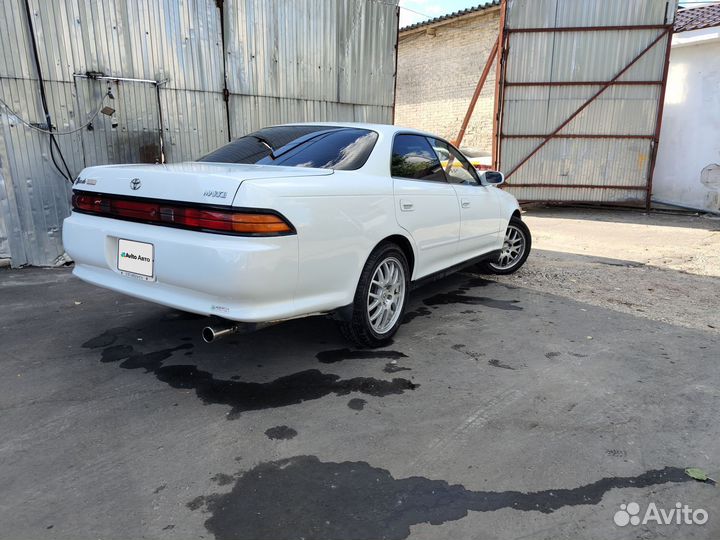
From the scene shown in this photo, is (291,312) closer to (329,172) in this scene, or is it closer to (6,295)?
(329,172)

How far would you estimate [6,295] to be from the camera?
482cm

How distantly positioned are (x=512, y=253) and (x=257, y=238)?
13.0 ft

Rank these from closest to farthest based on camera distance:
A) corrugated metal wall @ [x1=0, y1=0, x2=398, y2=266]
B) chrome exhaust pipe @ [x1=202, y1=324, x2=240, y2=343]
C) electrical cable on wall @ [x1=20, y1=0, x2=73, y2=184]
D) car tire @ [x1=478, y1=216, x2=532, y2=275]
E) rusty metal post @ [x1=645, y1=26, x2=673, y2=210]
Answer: chrome exhaust pipe @ [x1=202, y1=324, x2=240, y2=343], electrical cable on wall @ [x1=20, y1=0, x2=73, y2=184], corrugated metal wall @ [x1=0, y1=0, x2=398, y2=266], car tire @ [x1=478, y1=216, x2=532, y2=275], rusty metal post @ [x1=645, y1=26, x2=673, y2=210]

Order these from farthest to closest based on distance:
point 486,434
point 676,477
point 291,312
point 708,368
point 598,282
→ point 598,282 → point 708,368 → point 291,312 → point 486,434 → point 676,477

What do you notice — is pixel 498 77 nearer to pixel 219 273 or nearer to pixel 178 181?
pixel 178 181

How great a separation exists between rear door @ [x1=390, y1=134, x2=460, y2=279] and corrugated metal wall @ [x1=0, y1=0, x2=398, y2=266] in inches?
148

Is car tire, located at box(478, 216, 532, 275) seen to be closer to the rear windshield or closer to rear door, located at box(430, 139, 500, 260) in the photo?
rear door, located at box(430, 139, 500, 260)

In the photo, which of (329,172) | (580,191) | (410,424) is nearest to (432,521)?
(410,424)

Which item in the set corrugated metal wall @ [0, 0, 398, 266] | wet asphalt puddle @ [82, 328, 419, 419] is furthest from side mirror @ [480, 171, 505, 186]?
corrugated metal wall @ [0, 0, 398, 266]

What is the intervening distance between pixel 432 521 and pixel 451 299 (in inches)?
120

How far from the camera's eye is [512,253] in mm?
5840

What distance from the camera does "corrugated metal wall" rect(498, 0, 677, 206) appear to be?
1017cm

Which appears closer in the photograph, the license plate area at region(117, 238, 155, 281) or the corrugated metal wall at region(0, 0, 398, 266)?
the license plate area at region(117, 238, 155, 281)

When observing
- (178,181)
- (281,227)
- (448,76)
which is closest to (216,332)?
(281,227)
